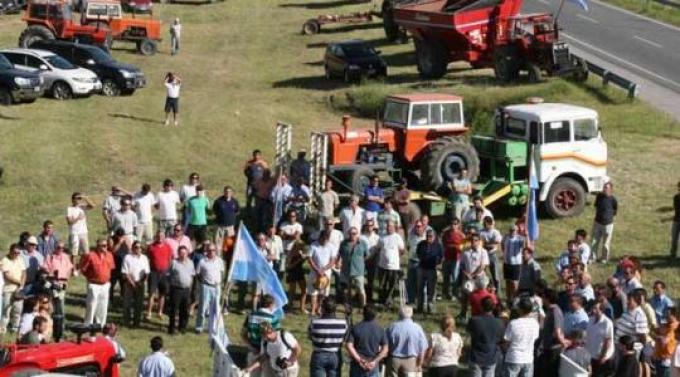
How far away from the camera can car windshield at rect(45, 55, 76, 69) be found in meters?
43.7

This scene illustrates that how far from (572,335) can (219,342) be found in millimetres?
4334

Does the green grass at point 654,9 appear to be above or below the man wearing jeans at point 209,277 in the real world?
below

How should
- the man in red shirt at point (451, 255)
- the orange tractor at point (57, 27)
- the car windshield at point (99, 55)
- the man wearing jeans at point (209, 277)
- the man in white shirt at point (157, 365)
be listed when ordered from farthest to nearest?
1. the orange tractor at point (57, 27)
2. the car windshield at point (99, 55)
3. the man in red shirt at point (451, 255)
4. the man wearing jeans at point (209, 277)
5. the man in white shirt at point (157, 365)

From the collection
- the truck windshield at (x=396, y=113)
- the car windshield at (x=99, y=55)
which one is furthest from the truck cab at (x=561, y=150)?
the car windshield at (x=99, y=55)

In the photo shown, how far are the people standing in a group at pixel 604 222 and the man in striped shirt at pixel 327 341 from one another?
936 centimetres

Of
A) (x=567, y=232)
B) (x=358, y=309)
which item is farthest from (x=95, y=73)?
(x=358, y=309)

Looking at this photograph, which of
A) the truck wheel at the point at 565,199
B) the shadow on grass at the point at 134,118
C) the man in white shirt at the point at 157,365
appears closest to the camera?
the man in white shirt at the point at 157,365

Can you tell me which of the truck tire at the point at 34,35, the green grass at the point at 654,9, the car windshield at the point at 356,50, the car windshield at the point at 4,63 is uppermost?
the car windshield at the point at 4,63

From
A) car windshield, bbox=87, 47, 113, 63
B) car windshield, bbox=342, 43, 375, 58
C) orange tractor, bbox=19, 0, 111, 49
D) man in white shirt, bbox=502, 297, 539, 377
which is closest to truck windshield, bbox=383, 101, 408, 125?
man in white shirt, bbox=502, 297, 539, 377

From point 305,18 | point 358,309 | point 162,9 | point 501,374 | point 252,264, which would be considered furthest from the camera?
point 162,9

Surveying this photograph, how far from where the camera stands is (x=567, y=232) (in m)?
29.0

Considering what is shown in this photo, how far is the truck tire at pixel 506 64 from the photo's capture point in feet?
145

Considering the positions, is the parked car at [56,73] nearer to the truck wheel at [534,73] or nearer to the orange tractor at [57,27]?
the orange tractor at [57,27]

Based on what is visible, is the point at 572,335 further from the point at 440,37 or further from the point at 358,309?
the point at 440,37
